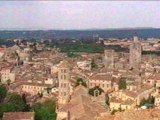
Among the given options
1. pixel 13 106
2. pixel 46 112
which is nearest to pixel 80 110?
pixel 46 112

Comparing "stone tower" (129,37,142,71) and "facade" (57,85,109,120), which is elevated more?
"facade" (57,85,109,120)

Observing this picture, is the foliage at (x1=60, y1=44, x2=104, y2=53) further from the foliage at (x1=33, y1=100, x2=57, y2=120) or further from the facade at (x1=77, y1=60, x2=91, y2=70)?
the foliage at (x1=33, y1=100, x2=57, y2=120)

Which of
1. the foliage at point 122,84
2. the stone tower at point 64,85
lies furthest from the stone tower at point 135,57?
the stone tower at point 64,85

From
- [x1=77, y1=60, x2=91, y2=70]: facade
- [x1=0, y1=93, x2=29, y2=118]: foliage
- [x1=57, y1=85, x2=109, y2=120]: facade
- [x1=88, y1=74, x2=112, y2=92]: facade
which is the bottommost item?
[x1=77, y1=60, x2=91, y2=70]: facade

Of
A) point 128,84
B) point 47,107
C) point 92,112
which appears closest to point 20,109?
point 47,107

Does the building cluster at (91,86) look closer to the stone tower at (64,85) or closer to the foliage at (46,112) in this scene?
the stone tower at (64,85)

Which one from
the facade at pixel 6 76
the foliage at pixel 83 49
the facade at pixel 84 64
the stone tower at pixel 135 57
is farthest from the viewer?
the foliage at pixel 83 49

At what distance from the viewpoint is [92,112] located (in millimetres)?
29547

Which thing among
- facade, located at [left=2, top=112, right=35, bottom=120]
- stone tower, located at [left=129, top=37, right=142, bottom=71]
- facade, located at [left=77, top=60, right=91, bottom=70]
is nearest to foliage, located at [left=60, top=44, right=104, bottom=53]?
facade, located at [left=77, top=60, right=91, bottom=70]

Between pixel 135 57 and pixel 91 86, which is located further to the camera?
pixel 135 57

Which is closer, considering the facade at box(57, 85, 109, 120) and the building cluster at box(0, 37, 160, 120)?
the facade at box(57, 85, 109, 120)

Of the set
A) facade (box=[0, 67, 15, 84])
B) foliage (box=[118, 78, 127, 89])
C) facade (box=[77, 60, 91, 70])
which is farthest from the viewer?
facade (box=[77, 60, 91, 70])

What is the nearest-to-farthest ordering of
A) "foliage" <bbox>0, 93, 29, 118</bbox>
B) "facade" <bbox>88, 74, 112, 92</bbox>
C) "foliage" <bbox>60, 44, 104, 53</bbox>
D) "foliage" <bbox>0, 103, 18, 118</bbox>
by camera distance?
"foliage" <bbox>0, 103, 18, 118</bbox>
"foliage" <bbox>0, 93, 29, 118</bbox>
"facade" <bbox>88, 74, 112, 92</bbox>
"foliage" <bbox>60, 44, 104, 53</bbox>

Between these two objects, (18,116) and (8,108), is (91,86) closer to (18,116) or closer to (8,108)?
(8,108)
